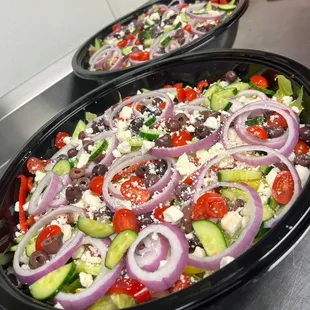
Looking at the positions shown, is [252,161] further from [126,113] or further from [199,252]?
[126,113]

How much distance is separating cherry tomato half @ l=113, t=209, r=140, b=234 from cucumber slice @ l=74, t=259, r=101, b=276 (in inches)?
4.1

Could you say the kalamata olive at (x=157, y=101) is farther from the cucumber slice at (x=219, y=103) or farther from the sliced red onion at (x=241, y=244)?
the sliced red onion at (x=241, y=244)

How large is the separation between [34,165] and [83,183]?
273 mm

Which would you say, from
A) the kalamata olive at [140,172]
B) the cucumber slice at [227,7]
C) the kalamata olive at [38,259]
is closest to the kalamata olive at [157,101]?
the kalamata olive at [140,172]

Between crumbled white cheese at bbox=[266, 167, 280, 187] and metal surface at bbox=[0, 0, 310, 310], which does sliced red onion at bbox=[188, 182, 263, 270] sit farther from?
metal surface at bbox=[0, 0, 310, 310]

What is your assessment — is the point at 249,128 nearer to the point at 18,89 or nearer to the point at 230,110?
the point at 230,110

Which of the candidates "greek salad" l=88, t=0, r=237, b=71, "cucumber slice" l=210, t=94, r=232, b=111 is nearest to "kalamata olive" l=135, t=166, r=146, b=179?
"cucumber slice" l=210, t=94, r=232, b=111

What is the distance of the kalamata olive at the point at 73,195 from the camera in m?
1.38

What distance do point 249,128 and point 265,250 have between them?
1.73 feet

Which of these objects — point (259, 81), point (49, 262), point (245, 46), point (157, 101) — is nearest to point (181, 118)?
point (157, 101)

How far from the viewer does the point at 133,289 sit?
103 cm

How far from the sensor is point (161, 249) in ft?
3.49

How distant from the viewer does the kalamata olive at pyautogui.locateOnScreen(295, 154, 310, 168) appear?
1147 millimetres

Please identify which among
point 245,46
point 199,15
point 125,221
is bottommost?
point 245,46
